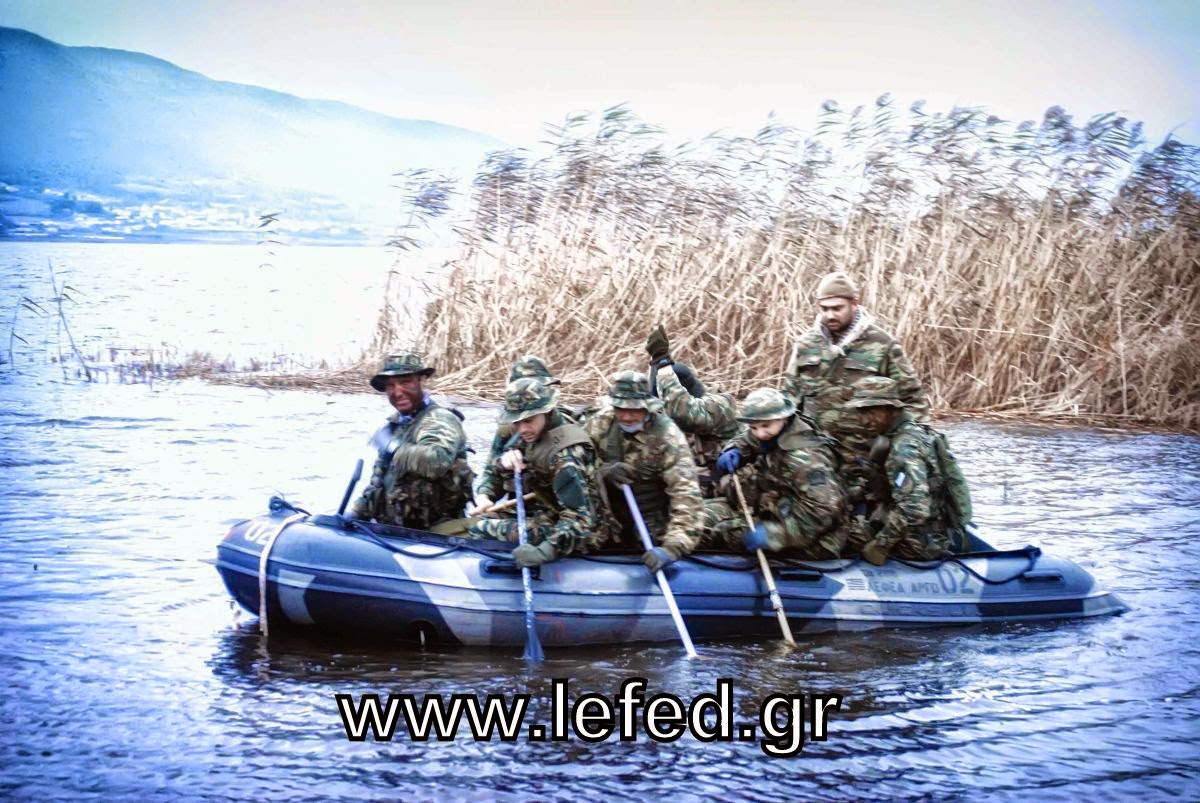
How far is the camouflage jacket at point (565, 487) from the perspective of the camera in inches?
271

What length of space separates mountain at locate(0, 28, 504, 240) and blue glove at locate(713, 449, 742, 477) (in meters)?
39.7

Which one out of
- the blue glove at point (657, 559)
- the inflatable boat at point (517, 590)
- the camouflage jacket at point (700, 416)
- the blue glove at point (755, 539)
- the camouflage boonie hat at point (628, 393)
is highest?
the camouflage boonie hat at point (628, 393)

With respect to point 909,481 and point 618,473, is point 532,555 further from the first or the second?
point 909,481

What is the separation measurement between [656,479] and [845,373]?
54.0 inches

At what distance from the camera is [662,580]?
22.7 feet

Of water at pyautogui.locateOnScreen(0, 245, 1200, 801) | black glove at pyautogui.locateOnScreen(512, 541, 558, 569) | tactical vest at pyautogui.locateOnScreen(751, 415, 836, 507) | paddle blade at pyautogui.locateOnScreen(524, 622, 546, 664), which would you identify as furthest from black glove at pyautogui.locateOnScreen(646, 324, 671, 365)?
paddle blade at pyautogui.locateOnScreen(524, 622, 546, 664)

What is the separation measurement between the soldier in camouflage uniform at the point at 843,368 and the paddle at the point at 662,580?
1249mm

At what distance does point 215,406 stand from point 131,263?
2757 centimetres

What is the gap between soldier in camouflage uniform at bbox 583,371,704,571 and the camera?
698 cm

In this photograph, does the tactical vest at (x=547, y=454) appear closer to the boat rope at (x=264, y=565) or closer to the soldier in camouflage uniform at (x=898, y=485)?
the boat rope at (x=264, y=565)

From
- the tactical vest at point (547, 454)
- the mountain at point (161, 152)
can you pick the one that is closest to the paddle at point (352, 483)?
the tactical vest at point (547, 454)

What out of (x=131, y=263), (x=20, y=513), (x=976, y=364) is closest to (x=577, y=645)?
(x=20, y=513)

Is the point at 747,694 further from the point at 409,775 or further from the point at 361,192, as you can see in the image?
the point at 361,192

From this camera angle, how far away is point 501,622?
6.87 metres
